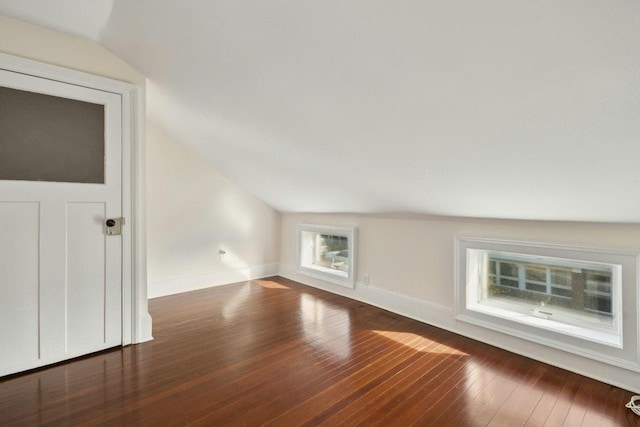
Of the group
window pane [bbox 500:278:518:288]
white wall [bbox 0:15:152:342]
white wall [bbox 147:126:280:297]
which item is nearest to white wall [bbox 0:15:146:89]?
white wall [bbox 0:15:152:342]

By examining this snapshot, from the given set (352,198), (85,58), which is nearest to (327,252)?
(352,198)

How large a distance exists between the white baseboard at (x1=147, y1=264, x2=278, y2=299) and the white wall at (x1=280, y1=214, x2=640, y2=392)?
817mm

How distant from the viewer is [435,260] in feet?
10.1

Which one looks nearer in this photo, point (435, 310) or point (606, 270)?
point (606, 270)

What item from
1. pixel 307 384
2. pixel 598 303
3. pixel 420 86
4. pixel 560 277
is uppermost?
pixel 420 86

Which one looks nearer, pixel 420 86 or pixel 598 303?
pixel 420 86

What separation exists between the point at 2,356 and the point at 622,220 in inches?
157

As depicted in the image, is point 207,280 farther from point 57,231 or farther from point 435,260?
point 435,260

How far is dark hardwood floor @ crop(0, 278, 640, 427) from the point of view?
5.68 feet

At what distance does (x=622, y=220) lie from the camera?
6.63 ft

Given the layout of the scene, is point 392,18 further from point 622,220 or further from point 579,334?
point 579,334

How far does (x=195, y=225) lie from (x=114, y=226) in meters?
1.67

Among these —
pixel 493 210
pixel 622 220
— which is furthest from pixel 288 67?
pixel 622 220

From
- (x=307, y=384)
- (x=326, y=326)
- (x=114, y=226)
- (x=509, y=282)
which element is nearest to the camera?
(x=307, y=384)
